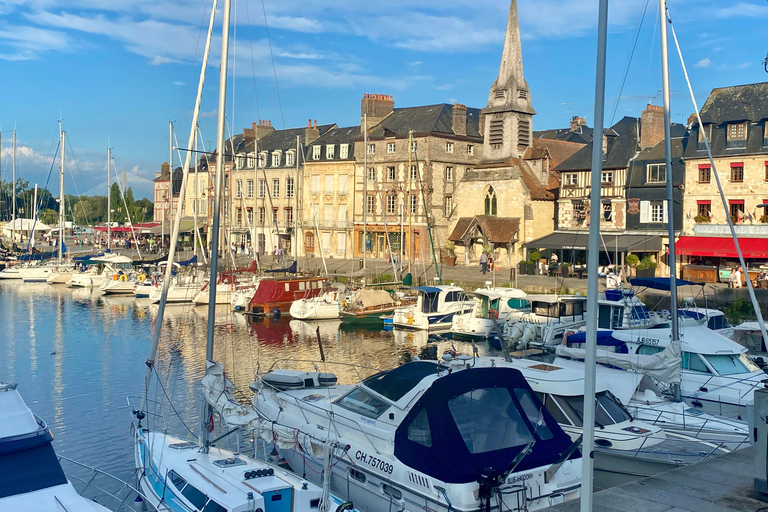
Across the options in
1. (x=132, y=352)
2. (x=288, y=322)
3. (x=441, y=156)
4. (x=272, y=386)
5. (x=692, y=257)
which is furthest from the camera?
(x=441, y=156)

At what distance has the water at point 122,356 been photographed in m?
19.0

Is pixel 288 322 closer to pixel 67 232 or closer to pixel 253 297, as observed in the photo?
pixel 253 297

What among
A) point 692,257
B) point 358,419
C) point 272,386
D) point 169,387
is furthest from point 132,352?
point 692,257

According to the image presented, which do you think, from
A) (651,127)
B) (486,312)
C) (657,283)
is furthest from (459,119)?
(657,283)

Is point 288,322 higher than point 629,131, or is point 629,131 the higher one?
point 629,131

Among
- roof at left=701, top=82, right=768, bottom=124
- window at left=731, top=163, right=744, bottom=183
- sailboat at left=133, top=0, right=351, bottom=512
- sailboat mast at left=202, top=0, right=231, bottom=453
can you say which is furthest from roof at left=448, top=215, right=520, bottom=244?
sailboat at left=133, top=0, right=351, bottom=512

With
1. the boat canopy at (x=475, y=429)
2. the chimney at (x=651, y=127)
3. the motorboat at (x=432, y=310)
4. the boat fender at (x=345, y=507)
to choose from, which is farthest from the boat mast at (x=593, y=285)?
the chimney at (x=651, y=127)

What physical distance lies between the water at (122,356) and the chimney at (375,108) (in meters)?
23.2

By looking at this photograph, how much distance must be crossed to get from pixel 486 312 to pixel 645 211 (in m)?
15.8

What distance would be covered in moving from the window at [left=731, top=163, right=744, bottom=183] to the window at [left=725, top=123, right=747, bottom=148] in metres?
1.06

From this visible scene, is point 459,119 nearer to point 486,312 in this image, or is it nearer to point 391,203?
point 391,203

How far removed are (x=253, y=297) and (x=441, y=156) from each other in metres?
21.2

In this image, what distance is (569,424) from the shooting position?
533 inches

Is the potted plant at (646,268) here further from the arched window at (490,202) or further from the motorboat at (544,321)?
the arched window at (490,202)
